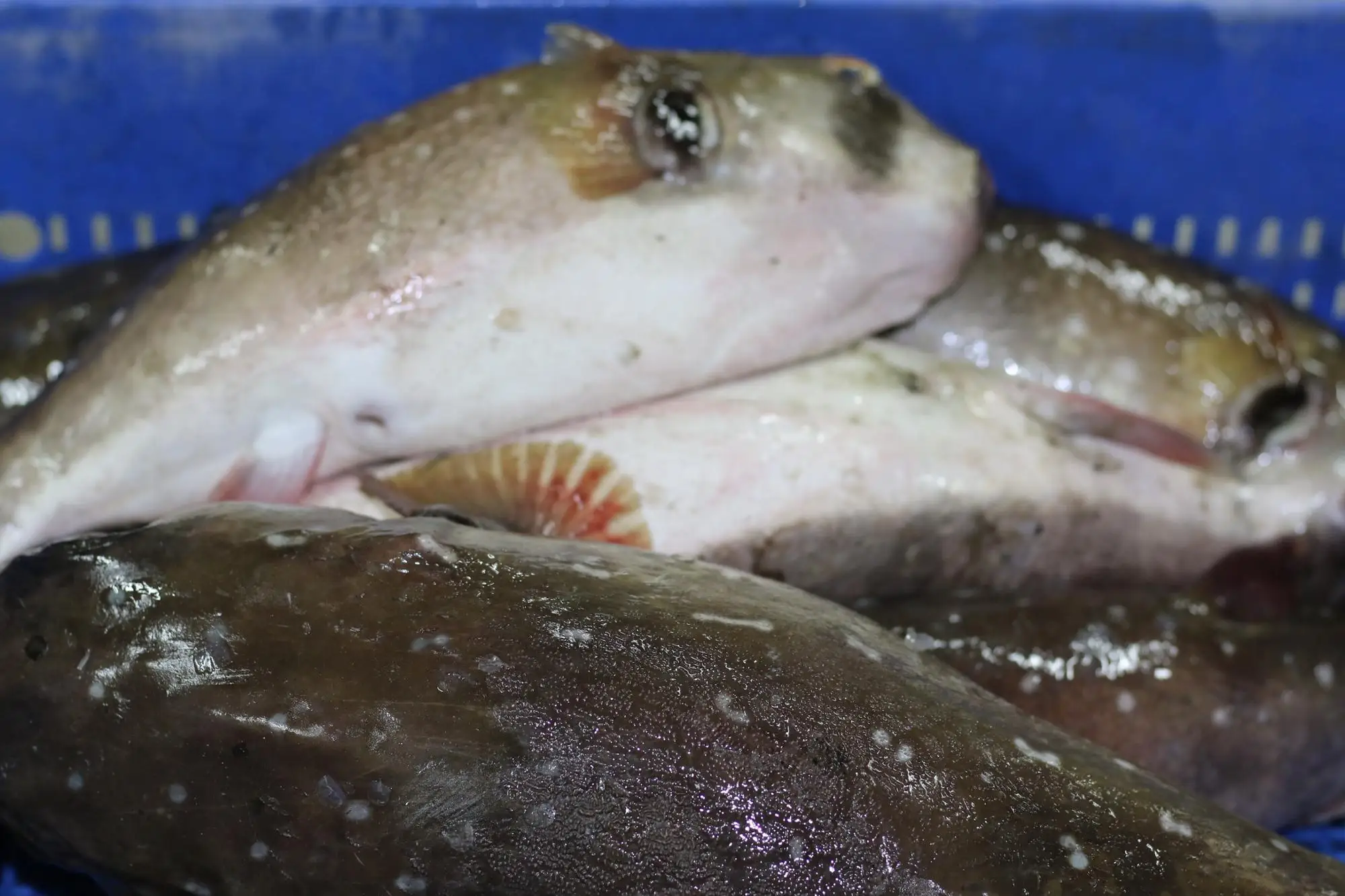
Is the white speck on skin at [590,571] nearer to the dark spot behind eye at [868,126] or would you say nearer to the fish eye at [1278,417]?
the dark spot behind eye at [868,126]

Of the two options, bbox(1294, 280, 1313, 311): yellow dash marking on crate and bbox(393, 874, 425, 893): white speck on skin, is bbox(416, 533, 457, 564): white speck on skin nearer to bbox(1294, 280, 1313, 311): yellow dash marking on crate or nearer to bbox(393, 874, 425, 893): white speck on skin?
bbox(393, 874, 425, 893): white speck on skin

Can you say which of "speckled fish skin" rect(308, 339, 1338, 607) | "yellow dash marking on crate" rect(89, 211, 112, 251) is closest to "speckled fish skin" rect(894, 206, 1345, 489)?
"speckled fish skin" rect(308, 339, 1338, 607)

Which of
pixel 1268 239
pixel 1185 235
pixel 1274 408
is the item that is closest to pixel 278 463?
pixel 1274 408

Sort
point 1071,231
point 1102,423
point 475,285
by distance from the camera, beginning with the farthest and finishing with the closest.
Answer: point 1071,231 < point 1102,423 < point 475,285

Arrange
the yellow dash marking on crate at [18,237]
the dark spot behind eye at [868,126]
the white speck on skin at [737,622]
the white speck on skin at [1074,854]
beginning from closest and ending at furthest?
the white speck on skin at [1074,854] → the white speck on skin at [737,622] → the dark spot behind eye at [868,126] → the yellow dash marking on crate at [18,237]

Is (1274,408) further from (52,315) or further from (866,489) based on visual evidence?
(52,315)

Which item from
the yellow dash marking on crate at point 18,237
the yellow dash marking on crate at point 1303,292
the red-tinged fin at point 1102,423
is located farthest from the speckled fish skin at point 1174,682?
the yellow dash marking on crate at point 18,237
